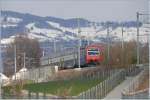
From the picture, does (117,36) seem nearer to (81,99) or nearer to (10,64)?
(10,64)

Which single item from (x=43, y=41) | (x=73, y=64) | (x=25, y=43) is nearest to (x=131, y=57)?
(x=73, y=64)

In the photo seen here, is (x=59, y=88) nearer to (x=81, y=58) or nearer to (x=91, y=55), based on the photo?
(x=91, y=55)

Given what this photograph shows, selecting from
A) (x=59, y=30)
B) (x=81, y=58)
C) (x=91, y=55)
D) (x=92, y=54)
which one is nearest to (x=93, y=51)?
(x=92, y=54)

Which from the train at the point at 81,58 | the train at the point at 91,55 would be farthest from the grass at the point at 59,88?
the train at the point at 81,58

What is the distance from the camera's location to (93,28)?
5928 cm

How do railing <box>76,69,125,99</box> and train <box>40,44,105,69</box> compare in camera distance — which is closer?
railing <box>76,69,125,99</box>

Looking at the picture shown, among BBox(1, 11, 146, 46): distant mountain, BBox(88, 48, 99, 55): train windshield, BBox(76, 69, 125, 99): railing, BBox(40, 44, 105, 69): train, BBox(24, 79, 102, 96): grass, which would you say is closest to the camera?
BBox(24, 79, 102, 96): grass

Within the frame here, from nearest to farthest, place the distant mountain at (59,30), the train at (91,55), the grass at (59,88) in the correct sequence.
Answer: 1. the grass at (59,88)
2. the train at (91,55)
3. the distant mountain at (59,30)

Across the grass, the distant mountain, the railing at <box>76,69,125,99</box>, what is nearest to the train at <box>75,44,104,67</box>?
the railing at <box>76,69,125,99</box>

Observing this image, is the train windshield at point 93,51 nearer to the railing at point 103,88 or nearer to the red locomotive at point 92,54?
the red locomotive at point 92,54

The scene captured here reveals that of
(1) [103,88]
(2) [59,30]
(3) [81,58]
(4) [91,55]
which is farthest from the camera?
(2) [59,30]

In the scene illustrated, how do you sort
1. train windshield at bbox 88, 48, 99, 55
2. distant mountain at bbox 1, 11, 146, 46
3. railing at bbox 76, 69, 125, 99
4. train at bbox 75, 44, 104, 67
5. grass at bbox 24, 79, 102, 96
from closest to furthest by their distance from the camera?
grass at bbox 24, 79, 102, 96 → railing at bbox 76, 69, 125, 99 → train windshield at bbox 88, 48, 99, 55 → train at bbox 75, 44, 104, 67 → distant mountain at bbox 1, 11, 146, 46

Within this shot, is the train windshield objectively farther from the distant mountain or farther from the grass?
the distant mountain

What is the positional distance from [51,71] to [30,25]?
23651mm
